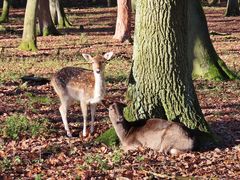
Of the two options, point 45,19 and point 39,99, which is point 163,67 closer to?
point 39,99

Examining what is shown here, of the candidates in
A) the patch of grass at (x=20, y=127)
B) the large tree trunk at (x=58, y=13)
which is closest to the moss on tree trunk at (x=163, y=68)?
the patch of grass at (x=20, y=127)

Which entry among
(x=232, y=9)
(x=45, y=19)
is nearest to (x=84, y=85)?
(x=45, y=19)

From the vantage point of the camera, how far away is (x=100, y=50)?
23531 millimetres

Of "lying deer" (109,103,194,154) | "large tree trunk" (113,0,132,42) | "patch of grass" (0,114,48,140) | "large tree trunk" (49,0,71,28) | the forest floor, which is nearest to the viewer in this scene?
the forest floor

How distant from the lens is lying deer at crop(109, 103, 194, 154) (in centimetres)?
938

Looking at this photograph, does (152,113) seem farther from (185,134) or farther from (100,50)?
(100,50)

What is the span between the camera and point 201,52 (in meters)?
17.5

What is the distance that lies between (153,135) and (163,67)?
3.87ft

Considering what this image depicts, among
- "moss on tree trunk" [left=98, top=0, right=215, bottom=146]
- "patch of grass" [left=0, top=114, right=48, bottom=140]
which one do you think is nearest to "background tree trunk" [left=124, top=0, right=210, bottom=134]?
"moss on tree trunk" [left=98, top=0, right=215, bottom=146]

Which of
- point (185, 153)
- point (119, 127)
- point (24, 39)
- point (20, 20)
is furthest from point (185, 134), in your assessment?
point (20, 20)

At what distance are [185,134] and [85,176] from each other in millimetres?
1899

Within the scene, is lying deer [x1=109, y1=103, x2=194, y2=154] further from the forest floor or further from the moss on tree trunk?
the moss on tree trunk

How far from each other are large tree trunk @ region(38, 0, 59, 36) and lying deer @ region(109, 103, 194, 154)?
20047 mm

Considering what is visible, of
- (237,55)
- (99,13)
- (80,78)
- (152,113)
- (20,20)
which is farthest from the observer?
(99,13)
